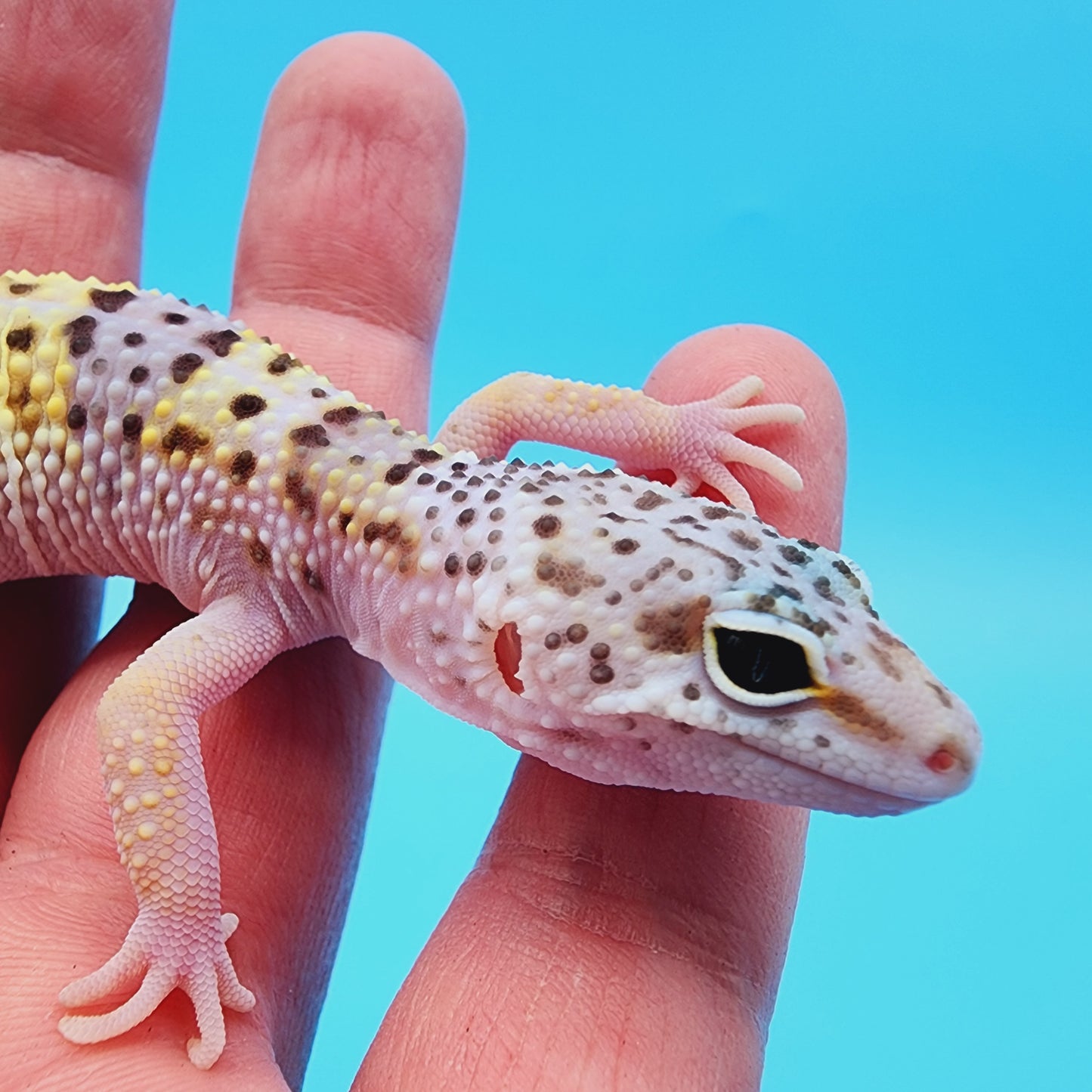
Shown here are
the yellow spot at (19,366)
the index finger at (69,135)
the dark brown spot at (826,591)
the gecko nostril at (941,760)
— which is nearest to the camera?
the gecko nostril at (941,760)

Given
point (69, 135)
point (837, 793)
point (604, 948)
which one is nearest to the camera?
point (837, 793)

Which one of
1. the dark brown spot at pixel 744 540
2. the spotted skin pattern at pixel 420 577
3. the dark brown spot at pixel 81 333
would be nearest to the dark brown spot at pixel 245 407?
the spotted skin pattern at pixel 420 577

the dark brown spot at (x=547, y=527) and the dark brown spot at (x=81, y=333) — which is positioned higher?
the dark brown spot at (x=81, y=333)

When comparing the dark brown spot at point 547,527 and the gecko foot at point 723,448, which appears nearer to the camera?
the dark brown spot at point 547,527

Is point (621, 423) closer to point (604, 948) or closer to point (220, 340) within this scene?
point (220, 340)

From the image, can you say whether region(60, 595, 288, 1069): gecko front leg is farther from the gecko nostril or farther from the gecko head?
the gecko nostril

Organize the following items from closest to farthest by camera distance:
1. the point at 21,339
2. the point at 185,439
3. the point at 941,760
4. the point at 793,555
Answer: the point at 941,760 < the point at 793,555 < the point at 185,439 < the point at 21,339

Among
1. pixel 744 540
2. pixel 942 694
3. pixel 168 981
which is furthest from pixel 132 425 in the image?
pixel 942 694

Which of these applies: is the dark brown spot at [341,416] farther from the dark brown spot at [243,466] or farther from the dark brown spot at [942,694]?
the dark brown spot at [942,694]
